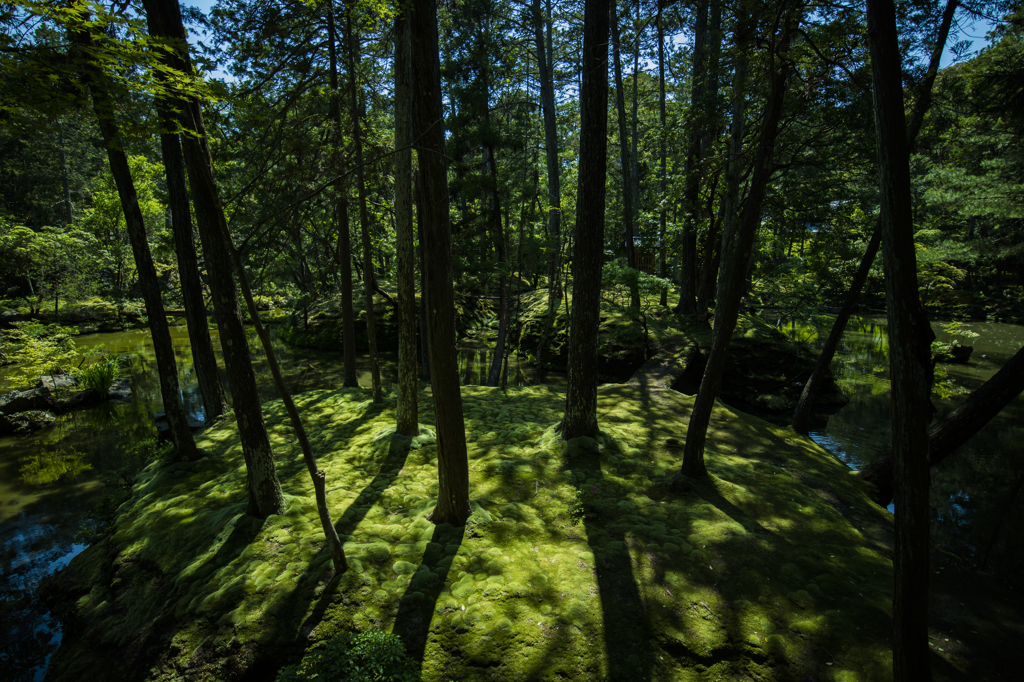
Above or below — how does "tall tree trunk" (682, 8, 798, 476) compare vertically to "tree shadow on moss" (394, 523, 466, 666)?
above

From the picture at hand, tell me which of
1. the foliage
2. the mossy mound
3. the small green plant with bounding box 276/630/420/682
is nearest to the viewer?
the small green plant with bounding box 276/630/420/682

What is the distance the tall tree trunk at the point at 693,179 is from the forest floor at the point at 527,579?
7.82m

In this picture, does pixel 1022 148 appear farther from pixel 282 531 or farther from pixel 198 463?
pixel 198 463

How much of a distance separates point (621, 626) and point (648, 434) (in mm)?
4056

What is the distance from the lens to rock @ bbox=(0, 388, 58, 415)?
37.0 feet

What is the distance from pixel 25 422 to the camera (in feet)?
35.8

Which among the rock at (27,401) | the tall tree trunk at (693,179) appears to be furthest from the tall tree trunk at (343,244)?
the rock at (27,401)

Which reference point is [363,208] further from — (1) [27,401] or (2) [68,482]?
(1) [27,401]

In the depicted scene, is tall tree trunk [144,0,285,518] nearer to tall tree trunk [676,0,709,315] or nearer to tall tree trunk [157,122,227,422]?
tall tree trunk [157,122,227,422]

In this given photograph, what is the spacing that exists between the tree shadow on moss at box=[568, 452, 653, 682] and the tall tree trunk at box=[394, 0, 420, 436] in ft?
11.4

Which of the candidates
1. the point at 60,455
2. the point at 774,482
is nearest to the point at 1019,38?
the point at 774,482

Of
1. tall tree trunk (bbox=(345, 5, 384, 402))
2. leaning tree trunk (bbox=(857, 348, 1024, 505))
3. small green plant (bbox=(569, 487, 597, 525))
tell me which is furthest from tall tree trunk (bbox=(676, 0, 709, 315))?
small green plant (bbox=(569, 487, 597, 525))

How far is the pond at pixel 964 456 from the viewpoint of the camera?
666 cm

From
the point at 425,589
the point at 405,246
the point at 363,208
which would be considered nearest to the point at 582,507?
the point at 425,589
